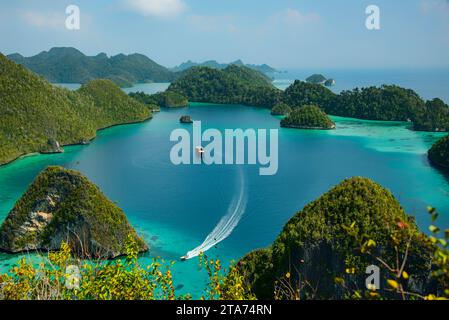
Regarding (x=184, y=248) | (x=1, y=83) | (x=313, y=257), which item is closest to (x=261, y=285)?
(x=313, y=257)

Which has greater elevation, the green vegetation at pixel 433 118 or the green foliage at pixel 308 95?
the green foliage at pixel 308 95

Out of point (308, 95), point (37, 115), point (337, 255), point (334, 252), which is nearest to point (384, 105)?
point (308, 95)

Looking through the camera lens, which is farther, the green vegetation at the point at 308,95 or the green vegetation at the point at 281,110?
the green vegetation at the point at 308,95

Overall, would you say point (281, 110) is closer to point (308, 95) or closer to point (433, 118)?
point (308, 95)

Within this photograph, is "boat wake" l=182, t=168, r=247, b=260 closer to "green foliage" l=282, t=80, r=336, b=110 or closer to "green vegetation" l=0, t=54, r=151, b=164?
"green vegetation" l=0, t=54, r=151, b=164

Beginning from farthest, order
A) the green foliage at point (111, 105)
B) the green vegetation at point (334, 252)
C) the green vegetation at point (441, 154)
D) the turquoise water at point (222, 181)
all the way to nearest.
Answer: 1. the green foliage at point (111, 105)
2. the green vegetation at point (441, 154)
3. the turquoise water at point (222, 181)
4. the green vegetation at point (334, 252)

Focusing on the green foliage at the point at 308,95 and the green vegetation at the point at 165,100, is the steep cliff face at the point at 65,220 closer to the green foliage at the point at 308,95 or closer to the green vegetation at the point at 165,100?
the green foliage at the point at 308,95

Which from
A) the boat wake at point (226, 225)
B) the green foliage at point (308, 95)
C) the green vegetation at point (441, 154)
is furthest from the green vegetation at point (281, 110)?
the boat wake at point (226, 225)

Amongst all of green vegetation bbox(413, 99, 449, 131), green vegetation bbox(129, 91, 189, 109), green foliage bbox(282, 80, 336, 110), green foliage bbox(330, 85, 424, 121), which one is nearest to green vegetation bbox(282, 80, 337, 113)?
green foliage bbox(282, 80, 336, 110)
